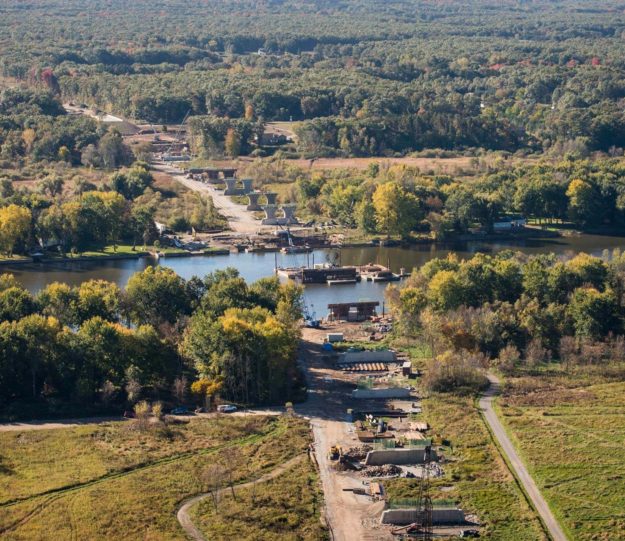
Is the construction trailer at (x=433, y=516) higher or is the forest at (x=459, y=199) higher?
the forest at (x=459, y=199)

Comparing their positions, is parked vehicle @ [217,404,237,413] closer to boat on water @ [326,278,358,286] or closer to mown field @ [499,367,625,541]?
mown field @ [499,367,625,541]

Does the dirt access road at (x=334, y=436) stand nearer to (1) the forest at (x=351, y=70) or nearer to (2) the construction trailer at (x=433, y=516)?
(2) the construction trailer at (x=433, y=516)

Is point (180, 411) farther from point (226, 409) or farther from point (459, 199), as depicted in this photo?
point (459, 199)

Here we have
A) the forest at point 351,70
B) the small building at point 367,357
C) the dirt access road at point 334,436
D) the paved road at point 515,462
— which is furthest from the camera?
the forest at point 351,70

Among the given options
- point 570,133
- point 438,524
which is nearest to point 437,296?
point 438,524

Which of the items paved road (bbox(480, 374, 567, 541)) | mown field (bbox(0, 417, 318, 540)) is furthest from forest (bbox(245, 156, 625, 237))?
mown field (bbox(0, 417, 318, 540))

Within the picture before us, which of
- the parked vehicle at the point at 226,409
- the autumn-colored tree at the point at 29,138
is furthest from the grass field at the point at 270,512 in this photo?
the autumn-colored tree at the point at 29,138

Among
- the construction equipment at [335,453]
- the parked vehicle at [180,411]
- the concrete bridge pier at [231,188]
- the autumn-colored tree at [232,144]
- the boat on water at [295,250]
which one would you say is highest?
the autumn-colored tree at [232,144]
